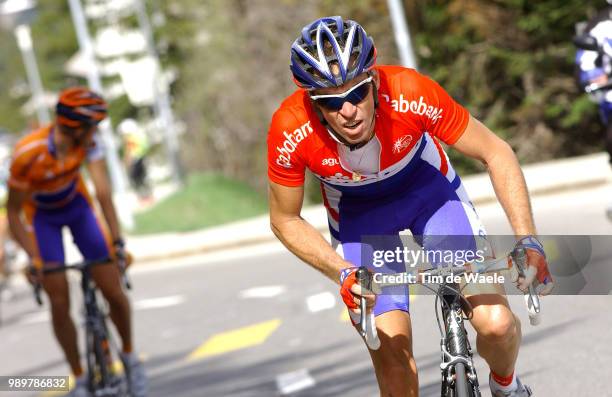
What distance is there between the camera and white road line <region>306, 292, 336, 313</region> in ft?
43.2

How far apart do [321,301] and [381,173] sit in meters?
7.72

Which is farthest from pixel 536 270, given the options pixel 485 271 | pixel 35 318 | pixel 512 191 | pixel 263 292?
pixel 35 318

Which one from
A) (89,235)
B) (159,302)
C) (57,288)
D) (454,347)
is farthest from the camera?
(159,302)

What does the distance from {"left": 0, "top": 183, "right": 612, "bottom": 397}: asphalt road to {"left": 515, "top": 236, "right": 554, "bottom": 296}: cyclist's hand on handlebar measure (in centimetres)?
23

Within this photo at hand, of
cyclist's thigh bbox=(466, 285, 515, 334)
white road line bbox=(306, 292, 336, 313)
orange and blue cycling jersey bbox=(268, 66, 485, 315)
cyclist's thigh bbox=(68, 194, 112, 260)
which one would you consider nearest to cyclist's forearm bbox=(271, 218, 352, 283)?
orange and blue cycling jersey bbox=(268, 66, 485, 315)

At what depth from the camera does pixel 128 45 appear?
60750 mm

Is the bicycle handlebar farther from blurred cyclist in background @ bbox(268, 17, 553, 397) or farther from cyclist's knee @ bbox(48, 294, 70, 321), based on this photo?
cyclist's knee @ bbox(48, 294, 70, 321)

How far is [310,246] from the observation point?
571 cm

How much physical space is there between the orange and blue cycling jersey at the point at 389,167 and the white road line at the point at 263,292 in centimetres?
865

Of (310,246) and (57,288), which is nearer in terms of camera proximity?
(310,246)

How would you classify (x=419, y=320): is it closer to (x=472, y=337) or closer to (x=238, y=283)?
(x=472, y=337)

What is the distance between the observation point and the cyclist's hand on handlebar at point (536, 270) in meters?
4.90

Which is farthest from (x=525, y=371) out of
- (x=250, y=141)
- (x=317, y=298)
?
(x=250, y=141)

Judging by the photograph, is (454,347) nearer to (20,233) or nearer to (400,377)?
(400,377)
